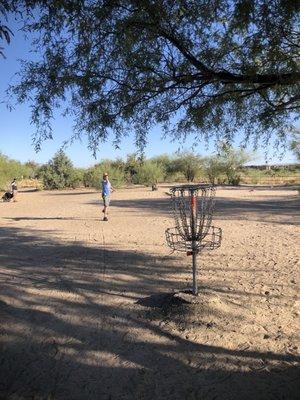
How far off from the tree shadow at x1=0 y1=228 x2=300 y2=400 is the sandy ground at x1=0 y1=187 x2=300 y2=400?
0.5 inches

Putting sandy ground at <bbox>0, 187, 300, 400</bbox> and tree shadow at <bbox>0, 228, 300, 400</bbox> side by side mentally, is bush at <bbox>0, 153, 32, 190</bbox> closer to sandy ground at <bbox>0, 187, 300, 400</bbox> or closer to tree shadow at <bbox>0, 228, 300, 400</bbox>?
sandy ground at <bbox>0, 187, 300, 400</bbox>

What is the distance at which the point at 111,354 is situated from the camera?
203 inches

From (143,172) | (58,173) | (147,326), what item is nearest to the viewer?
(147,326)

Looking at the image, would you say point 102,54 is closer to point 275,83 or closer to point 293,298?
point 275,83

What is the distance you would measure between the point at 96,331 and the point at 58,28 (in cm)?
344

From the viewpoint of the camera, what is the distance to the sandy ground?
454 cm

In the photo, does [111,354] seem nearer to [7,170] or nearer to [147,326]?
[147,326]

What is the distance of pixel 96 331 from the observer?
580cm

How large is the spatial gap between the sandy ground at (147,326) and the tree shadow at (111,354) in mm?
12

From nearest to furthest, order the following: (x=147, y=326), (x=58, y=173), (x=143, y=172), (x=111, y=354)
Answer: (x=111, y=354), (x=147, y=326), (x=143, y=172), (x=58, y=173)

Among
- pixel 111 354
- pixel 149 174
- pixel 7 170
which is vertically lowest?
pixel 111 354

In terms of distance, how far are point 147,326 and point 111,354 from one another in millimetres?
807

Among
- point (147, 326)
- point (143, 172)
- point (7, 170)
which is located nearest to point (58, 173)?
point (7, 170)

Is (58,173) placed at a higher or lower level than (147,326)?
higher
